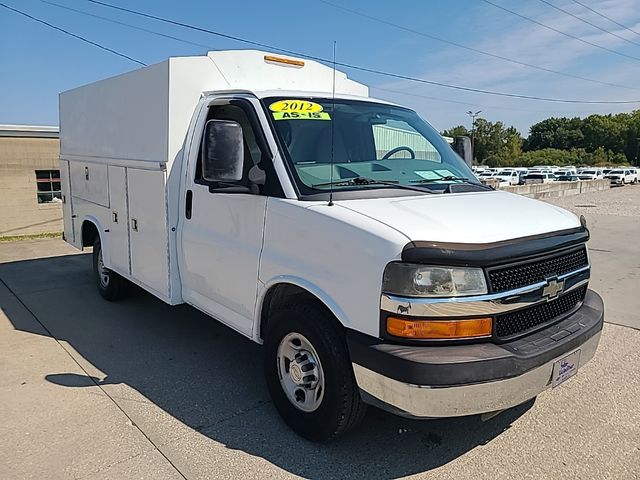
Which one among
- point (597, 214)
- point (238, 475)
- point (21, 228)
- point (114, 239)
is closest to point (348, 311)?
point (238, 475)

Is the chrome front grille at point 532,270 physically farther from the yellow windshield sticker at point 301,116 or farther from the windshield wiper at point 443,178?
the yellow windshield sticker at point 301,116

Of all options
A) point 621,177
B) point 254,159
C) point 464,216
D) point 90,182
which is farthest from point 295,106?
point 621,177

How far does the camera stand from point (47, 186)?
61.5 ft

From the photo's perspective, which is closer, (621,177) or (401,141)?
(401,141)

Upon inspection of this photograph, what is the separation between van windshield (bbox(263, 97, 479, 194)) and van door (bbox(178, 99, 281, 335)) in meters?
0.21

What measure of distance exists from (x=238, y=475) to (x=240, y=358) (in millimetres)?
1706

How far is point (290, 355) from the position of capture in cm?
329

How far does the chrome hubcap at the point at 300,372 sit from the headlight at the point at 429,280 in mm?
782

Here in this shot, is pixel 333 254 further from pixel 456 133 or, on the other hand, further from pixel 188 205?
pixel 456 133

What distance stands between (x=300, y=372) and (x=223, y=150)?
1.48m

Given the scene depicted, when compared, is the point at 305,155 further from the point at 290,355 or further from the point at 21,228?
the point at 21,228

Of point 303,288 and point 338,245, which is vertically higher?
point 338,245

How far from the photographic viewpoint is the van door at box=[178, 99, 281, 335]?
3438 mm

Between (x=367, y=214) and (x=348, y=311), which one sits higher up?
(x=367, y=214)
